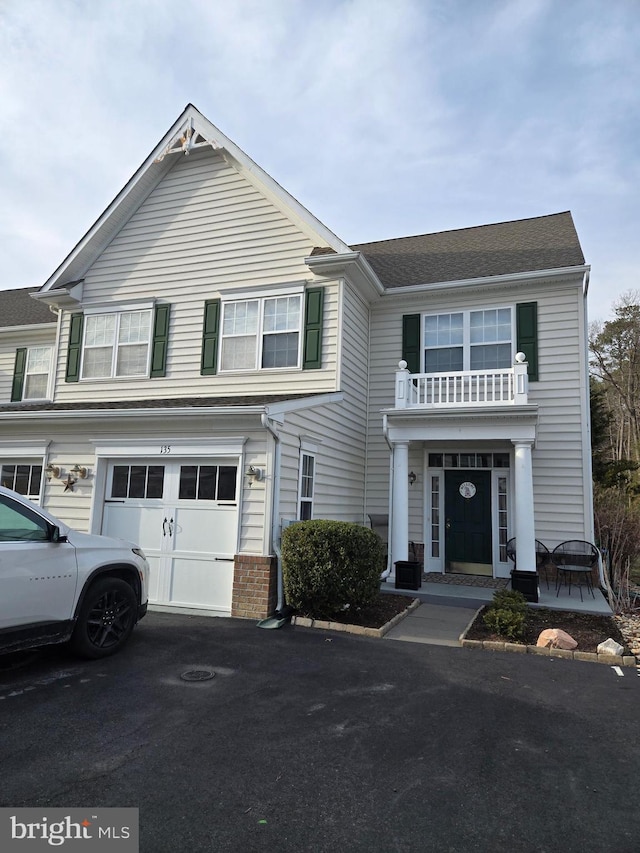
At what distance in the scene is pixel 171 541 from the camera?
28.3 feet

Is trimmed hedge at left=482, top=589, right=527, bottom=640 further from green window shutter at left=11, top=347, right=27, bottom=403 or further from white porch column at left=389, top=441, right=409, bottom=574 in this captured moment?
green window shutter at left=11, top=347, right=27, bottom=403

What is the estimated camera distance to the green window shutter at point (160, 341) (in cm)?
1135

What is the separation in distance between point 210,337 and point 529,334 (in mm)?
6538

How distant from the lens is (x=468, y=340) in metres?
11.6

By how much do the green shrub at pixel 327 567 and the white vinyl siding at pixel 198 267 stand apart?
353 cm

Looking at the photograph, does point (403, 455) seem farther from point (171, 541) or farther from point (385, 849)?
point (385, 849)

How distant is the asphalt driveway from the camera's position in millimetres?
2885

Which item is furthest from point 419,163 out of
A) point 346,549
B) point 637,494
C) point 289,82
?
point 637,494

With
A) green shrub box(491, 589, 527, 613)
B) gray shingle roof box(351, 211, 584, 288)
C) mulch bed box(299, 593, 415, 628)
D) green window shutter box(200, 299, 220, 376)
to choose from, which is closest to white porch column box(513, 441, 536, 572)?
green shrub box(491, 589, 527, 613)

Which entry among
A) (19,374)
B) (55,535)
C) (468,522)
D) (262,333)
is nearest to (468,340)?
(468,522)

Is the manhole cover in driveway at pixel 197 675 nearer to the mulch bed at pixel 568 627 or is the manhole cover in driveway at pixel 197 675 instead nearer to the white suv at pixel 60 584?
the white suv at pixel 60 584

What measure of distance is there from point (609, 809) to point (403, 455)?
24.1ft

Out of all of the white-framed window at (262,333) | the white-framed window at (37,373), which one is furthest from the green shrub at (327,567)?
the white-framed window at (37,373)

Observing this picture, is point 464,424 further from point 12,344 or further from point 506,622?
point 12,344
